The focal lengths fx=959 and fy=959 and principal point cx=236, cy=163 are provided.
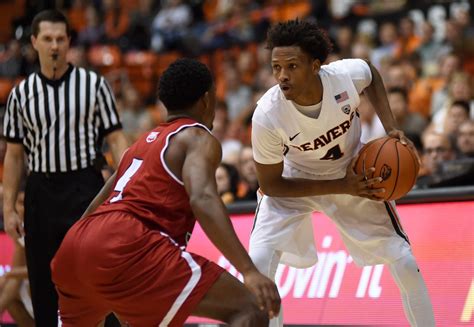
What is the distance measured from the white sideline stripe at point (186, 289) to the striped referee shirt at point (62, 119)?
2.06 m

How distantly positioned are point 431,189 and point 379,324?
1080 mm

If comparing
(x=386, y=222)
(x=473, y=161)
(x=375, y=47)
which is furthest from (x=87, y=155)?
(x=375, y=47)

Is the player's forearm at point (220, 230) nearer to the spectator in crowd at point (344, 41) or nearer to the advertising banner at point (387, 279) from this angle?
the advertising banner at point (387, 279)

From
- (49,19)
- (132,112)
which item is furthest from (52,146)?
(132,112)

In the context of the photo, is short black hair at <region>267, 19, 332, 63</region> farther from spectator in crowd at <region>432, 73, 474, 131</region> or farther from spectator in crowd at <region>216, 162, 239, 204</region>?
spectator in crowd at <region>432, 73, 474, 131</region>

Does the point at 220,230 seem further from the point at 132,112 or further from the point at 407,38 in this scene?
the point at 132,112

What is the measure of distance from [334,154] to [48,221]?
5.86 ft

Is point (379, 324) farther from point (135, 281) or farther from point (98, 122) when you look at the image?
point (135, 281)

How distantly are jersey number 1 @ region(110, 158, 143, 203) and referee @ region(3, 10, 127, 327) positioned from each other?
5.34ft

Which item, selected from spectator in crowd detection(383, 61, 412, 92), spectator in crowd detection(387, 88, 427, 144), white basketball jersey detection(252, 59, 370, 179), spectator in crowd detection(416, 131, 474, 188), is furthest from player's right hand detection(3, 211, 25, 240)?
spectator in crowd detection(383, 61, 412, 92)

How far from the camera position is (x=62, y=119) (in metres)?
5.75

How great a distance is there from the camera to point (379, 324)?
19.8 ft

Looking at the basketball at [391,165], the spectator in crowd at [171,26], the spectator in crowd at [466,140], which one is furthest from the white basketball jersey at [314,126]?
the spectator in crowd at [171,26]

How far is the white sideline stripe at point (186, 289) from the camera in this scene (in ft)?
12.6
